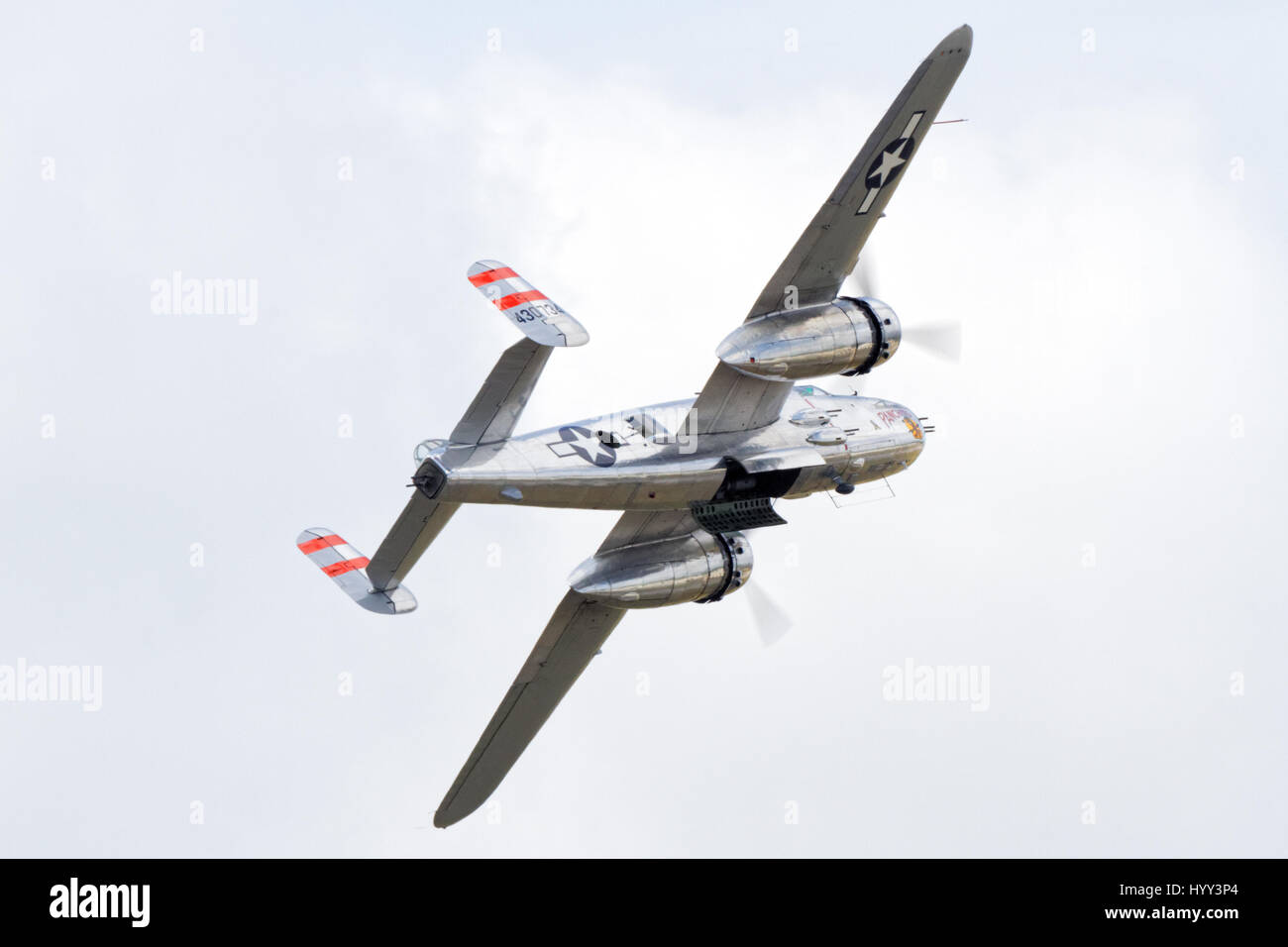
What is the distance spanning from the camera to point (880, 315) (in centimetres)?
4694

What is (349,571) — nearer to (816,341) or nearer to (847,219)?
(816,341)

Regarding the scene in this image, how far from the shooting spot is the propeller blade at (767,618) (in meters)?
50.4

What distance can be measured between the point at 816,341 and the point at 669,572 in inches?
271

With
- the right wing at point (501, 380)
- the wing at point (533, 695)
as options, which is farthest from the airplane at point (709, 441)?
the wing at point (533, 695)

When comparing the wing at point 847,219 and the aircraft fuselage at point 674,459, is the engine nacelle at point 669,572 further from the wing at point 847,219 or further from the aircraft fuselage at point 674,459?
the wing at point 847,219

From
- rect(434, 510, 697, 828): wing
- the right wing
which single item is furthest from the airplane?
rect(434, 510, 697, 828): wing

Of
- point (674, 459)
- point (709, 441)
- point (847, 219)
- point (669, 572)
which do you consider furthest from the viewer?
point (669, 572)

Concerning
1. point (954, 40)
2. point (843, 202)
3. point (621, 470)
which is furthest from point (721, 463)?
point (954, 40)

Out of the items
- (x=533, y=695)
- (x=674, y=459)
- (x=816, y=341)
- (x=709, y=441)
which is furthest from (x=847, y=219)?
(x=533, y=695)

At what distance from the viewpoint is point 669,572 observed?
164 ft

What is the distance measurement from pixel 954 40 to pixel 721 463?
31.9ft

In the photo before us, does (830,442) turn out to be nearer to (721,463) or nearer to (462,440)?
(721,463)

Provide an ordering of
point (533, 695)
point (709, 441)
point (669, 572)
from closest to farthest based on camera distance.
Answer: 1. point (709, 441)
2. point (669, 572)
3. point (533, 695)

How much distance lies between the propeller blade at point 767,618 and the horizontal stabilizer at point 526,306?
10793mm
